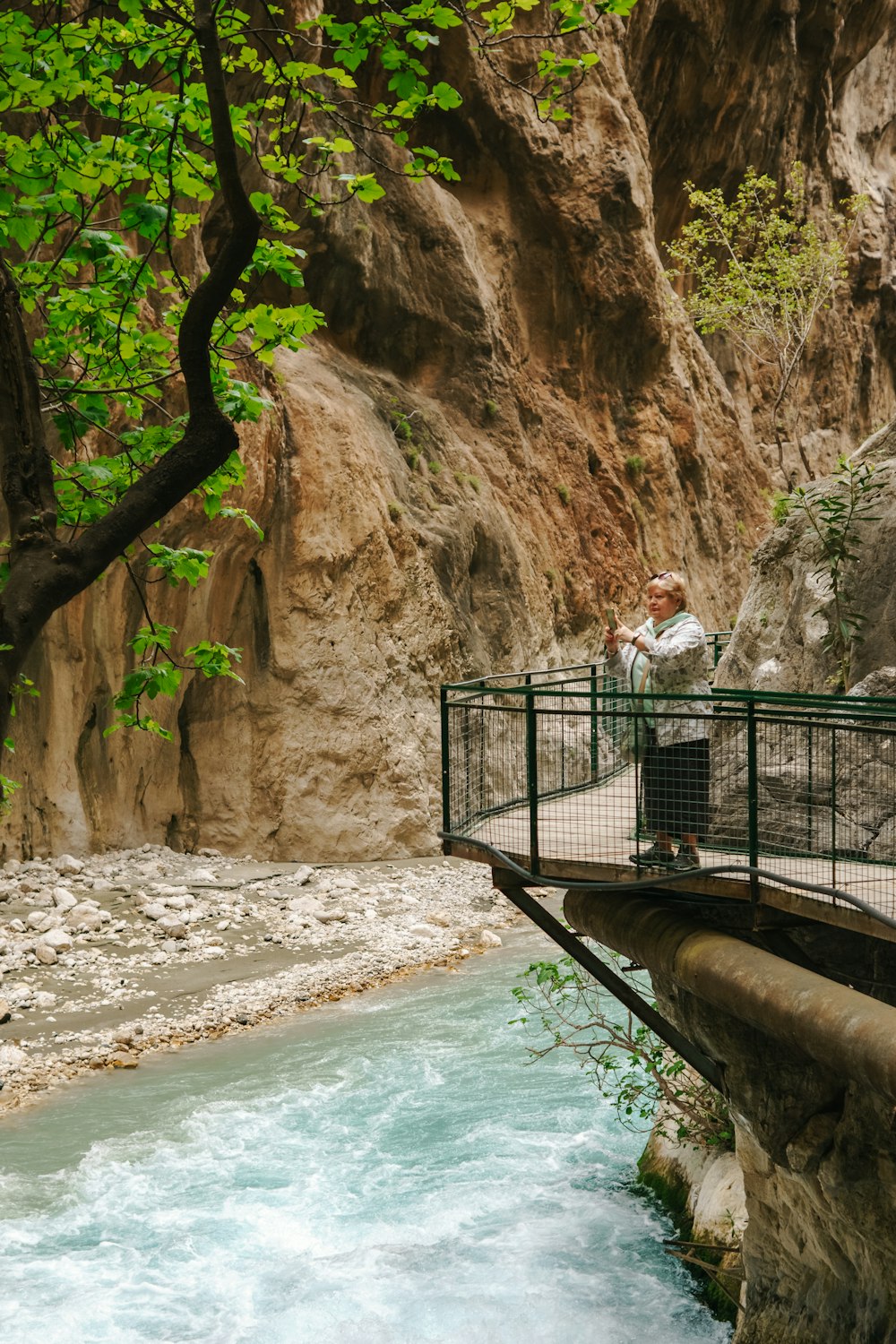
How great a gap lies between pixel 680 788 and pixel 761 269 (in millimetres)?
26524

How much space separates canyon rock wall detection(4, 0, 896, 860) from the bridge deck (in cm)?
630

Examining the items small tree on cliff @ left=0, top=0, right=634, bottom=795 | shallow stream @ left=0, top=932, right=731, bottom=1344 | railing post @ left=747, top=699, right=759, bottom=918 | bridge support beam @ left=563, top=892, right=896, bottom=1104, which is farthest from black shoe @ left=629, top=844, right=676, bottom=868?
shallow stream @ left=0, top=932, right=731, bottom=1344

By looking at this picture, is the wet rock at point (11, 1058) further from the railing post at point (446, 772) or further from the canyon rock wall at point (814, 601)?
the canyon rock wall at point (814, 601)

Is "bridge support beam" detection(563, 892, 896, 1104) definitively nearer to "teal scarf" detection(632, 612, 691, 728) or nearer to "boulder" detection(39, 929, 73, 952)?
"teal scarf" detection(632, 612, 691, 728)

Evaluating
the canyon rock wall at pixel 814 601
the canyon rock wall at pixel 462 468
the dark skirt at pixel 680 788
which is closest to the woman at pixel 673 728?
the dark skirt at pixel 680 788

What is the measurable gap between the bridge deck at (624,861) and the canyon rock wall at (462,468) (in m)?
6.30

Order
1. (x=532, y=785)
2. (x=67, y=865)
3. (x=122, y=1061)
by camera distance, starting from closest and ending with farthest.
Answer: (x=532, y=785)
(x=122, y=1061)
(x=67, y=865)

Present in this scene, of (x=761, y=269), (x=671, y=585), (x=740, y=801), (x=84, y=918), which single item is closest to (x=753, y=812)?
(x=671, y=585)

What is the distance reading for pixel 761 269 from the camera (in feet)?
98.2

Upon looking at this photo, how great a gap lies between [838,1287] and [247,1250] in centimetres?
466

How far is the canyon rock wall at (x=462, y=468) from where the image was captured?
18.7 m

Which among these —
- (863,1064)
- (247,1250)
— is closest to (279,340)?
(863,1064)

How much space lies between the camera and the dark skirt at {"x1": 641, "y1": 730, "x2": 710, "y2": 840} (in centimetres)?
648

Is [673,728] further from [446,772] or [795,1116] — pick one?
[795,1116]
